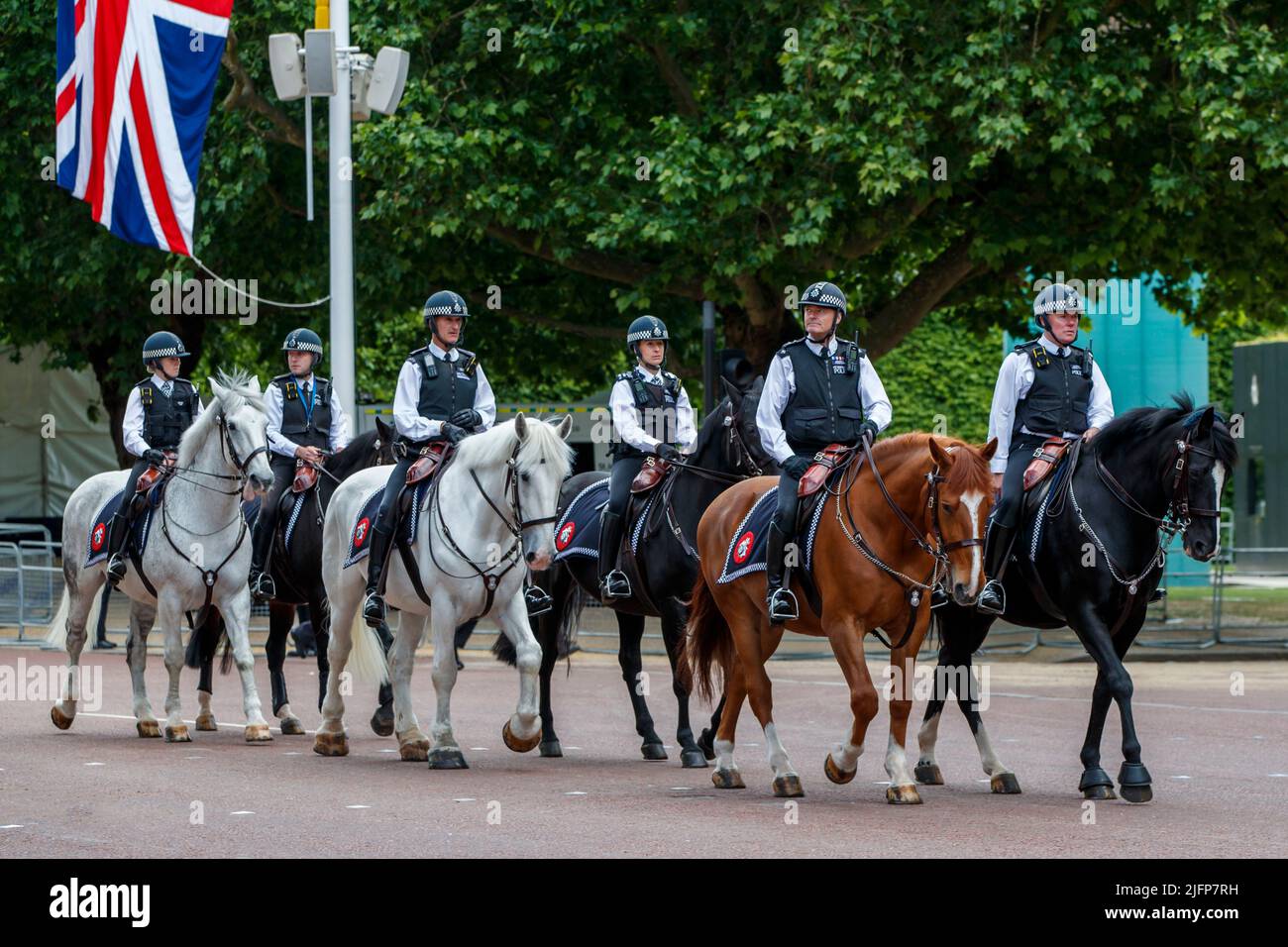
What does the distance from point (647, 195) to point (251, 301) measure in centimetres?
772

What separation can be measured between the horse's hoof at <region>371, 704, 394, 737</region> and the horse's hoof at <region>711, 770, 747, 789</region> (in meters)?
3.77

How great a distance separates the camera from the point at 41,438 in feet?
135

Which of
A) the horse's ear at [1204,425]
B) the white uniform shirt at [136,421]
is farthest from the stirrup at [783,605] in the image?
the white uniform shirt at [136,421]

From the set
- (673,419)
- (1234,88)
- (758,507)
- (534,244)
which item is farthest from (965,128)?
(758,507)

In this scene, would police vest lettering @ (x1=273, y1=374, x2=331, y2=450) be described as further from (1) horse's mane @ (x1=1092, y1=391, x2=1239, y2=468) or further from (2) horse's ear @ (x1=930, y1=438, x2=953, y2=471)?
(2) horse's ear @ (x1=930, y1=438, x2=953, y2=471)

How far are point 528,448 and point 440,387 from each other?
1.42 meters

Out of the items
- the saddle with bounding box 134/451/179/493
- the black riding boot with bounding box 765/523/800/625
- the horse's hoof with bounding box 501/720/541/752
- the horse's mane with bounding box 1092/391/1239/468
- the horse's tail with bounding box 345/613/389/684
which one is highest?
the horse's mane with bounding box 1092/391/1239/468

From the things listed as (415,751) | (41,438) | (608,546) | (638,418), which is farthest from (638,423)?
(41,438)

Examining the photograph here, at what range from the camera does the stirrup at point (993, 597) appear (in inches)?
446

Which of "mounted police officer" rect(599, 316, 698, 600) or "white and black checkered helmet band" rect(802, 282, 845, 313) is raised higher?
"white and black checkered helmet band" rect(802, 282, 845, 313)

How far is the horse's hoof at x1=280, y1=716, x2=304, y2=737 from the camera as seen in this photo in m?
14.8

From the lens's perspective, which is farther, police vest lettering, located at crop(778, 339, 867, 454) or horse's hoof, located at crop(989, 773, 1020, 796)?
police vest lettering, located at crop(778, 339, 867, 454)

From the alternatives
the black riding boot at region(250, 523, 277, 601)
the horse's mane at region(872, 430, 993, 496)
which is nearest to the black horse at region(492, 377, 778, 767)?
the horse's mane at region(872, 430, 993, 496)

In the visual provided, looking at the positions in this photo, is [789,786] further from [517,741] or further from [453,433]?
[453,433]
